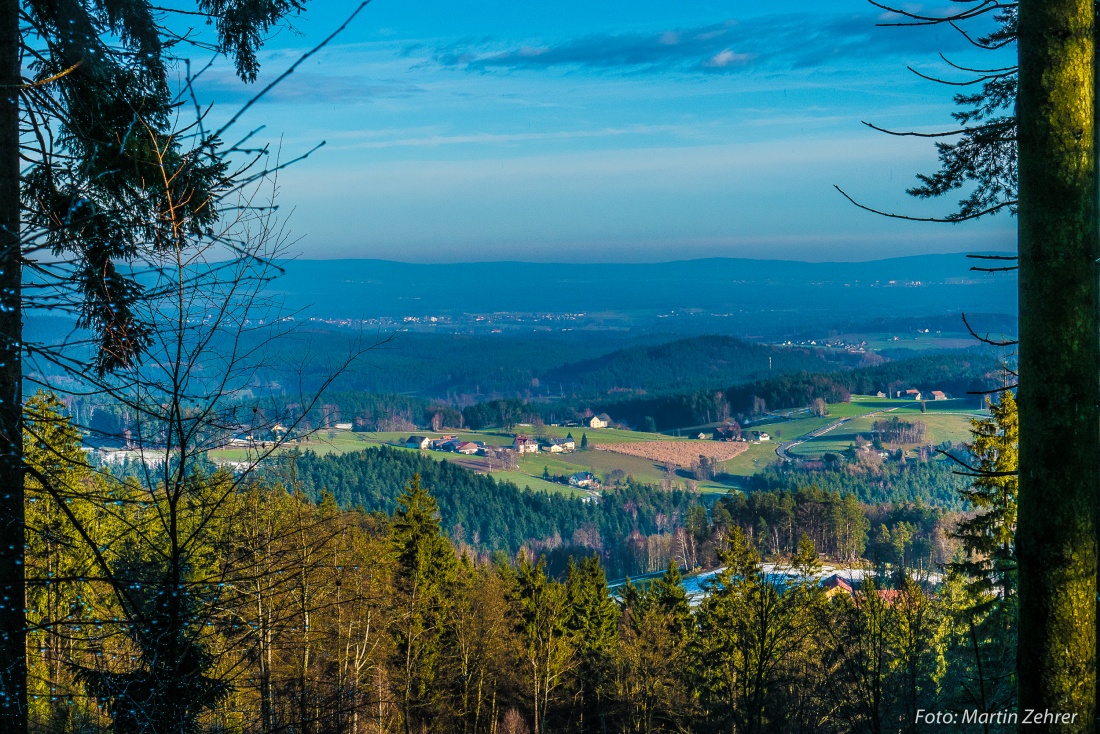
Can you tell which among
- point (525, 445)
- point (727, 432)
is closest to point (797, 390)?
point (727, 432)

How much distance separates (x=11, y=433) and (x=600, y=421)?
96178 mm

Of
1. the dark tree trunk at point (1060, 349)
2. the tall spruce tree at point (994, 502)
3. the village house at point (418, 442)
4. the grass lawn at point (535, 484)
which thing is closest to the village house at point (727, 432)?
the grass lawn at point (535, 484)

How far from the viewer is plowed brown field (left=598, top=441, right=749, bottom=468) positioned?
81.5 meters

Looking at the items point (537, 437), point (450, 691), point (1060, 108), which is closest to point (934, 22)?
point (1060, 108)

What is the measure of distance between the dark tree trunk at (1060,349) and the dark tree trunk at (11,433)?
11.2ft

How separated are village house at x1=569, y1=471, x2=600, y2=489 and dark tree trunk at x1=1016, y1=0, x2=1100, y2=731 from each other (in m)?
67.5

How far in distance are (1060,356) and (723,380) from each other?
11223 centimetres

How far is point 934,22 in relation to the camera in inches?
123

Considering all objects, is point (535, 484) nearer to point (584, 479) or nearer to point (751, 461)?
point (584, 479)

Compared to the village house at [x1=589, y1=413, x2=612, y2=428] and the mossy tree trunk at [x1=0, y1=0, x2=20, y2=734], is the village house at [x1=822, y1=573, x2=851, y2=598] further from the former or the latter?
the village house at [x1=589, y1=413, x2=612, y2=428]

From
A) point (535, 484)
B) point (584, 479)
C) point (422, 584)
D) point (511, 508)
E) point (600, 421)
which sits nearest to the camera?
point (422, 584)

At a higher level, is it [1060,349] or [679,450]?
[1060,349]

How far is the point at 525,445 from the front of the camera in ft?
273

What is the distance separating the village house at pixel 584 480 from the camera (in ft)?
231
